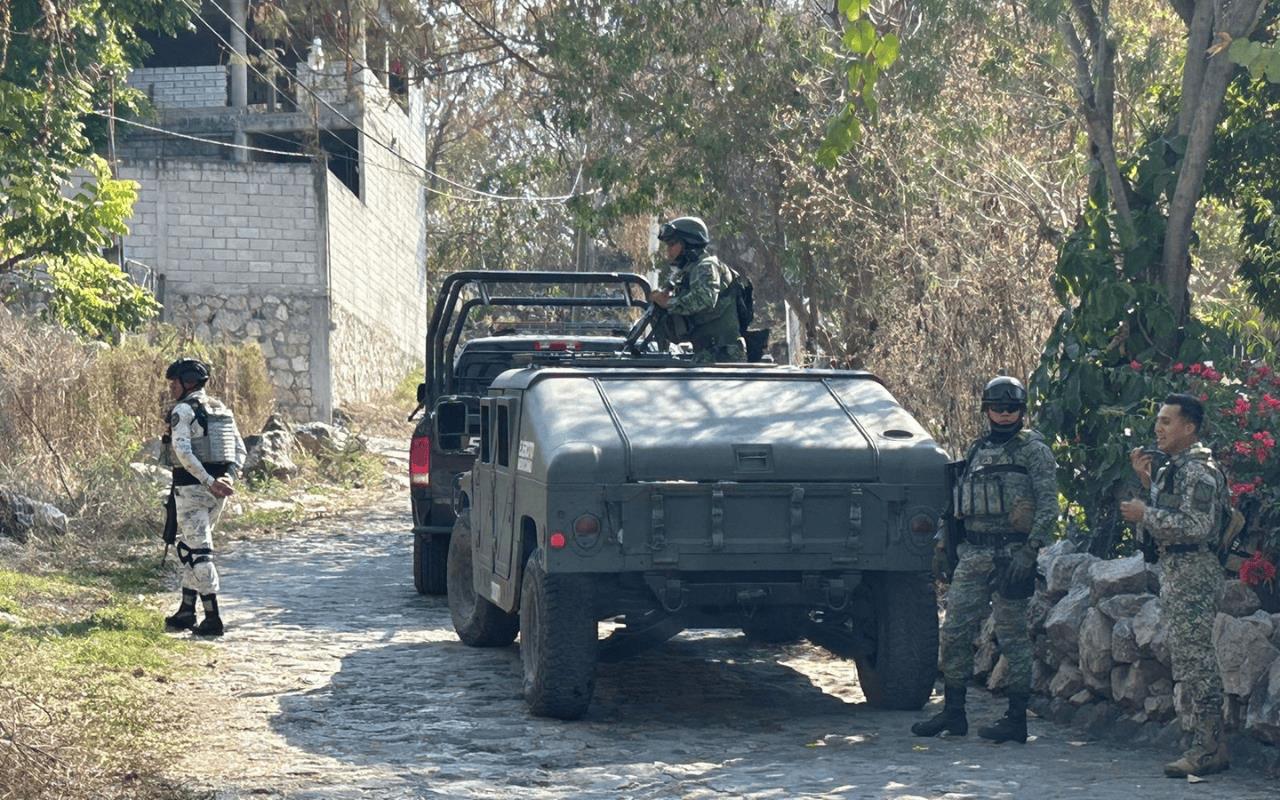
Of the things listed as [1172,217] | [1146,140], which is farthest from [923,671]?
[1146,140]

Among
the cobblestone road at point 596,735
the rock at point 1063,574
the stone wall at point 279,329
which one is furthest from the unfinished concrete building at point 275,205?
the rock at point 1063,574

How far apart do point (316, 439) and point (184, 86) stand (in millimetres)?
10899

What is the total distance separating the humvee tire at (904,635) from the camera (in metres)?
8.49

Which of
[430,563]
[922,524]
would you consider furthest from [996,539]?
[430,563]

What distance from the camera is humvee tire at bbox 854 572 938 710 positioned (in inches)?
334

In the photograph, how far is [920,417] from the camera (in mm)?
13469

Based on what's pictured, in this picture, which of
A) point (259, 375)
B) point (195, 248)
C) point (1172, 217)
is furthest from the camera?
point (195, 248)

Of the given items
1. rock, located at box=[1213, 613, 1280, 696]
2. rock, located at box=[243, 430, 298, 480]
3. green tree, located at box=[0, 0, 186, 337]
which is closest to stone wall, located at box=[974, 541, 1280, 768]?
rock, located at box=[1213, 613, 1280, 696]

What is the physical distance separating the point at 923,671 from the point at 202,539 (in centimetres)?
480

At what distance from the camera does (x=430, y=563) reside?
43.1 ft

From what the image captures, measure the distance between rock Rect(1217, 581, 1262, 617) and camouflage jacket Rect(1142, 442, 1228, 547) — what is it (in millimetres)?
719

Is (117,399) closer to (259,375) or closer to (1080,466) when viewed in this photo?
(259,375)

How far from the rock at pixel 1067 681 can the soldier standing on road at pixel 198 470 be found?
16.9ft

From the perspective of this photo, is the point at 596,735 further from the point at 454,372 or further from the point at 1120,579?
the point at 454,372
